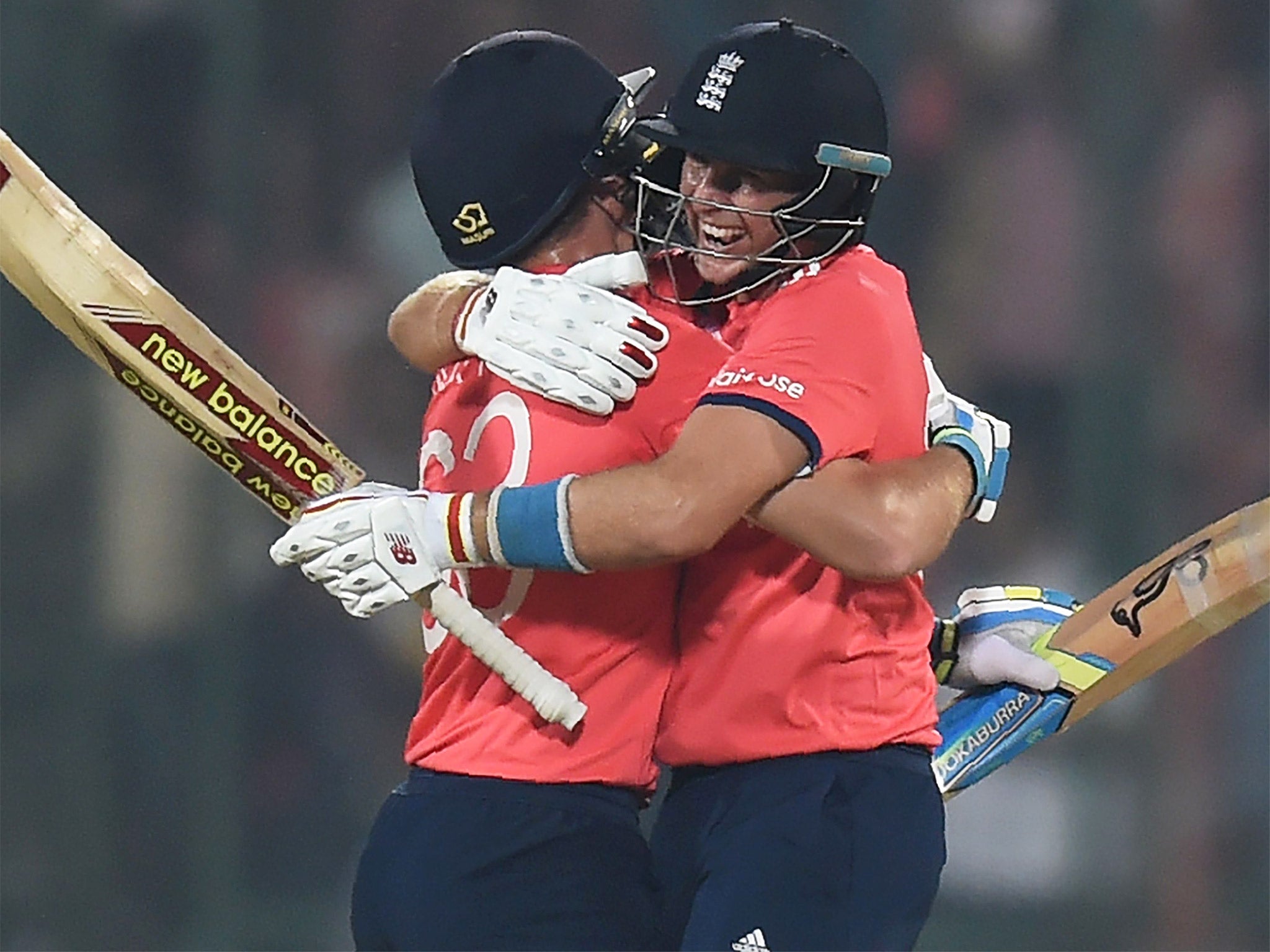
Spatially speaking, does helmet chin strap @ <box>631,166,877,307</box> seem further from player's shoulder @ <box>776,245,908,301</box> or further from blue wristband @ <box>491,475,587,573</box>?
blue wristband @ <box>491,475,587,573</box>

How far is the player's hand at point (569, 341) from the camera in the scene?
1.72 metres

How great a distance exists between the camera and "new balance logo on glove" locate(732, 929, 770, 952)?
1672mm

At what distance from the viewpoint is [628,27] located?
10.3 feet

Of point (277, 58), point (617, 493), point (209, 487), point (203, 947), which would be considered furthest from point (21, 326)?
point (617, 493)

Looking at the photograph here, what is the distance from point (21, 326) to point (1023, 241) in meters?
1.57

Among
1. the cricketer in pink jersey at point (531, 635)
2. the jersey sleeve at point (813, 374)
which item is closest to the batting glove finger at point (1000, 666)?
the cricketer in pink jersey at point (531, 635)

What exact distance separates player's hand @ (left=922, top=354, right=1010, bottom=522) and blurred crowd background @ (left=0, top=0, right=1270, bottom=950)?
1203 millimetres

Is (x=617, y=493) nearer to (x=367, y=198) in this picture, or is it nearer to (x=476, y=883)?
(x=476, y=883)

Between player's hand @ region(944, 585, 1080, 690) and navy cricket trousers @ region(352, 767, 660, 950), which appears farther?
player's hand @ region(944, 585, 1080, 690)

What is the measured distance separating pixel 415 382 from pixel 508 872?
1.54 meters

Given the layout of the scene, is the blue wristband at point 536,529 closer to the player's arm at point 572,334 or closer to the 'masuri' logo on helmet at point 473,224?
the player's arm at point 572,334

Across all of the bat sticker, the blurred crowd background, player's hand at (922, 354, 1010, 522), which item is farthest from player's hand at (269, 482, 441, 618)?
the blurred crowd background

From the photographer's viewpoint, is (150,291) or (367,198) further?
(367,198)

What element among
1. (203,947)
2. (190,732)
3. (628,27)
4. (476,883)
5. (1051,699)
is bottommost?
(203,947)
